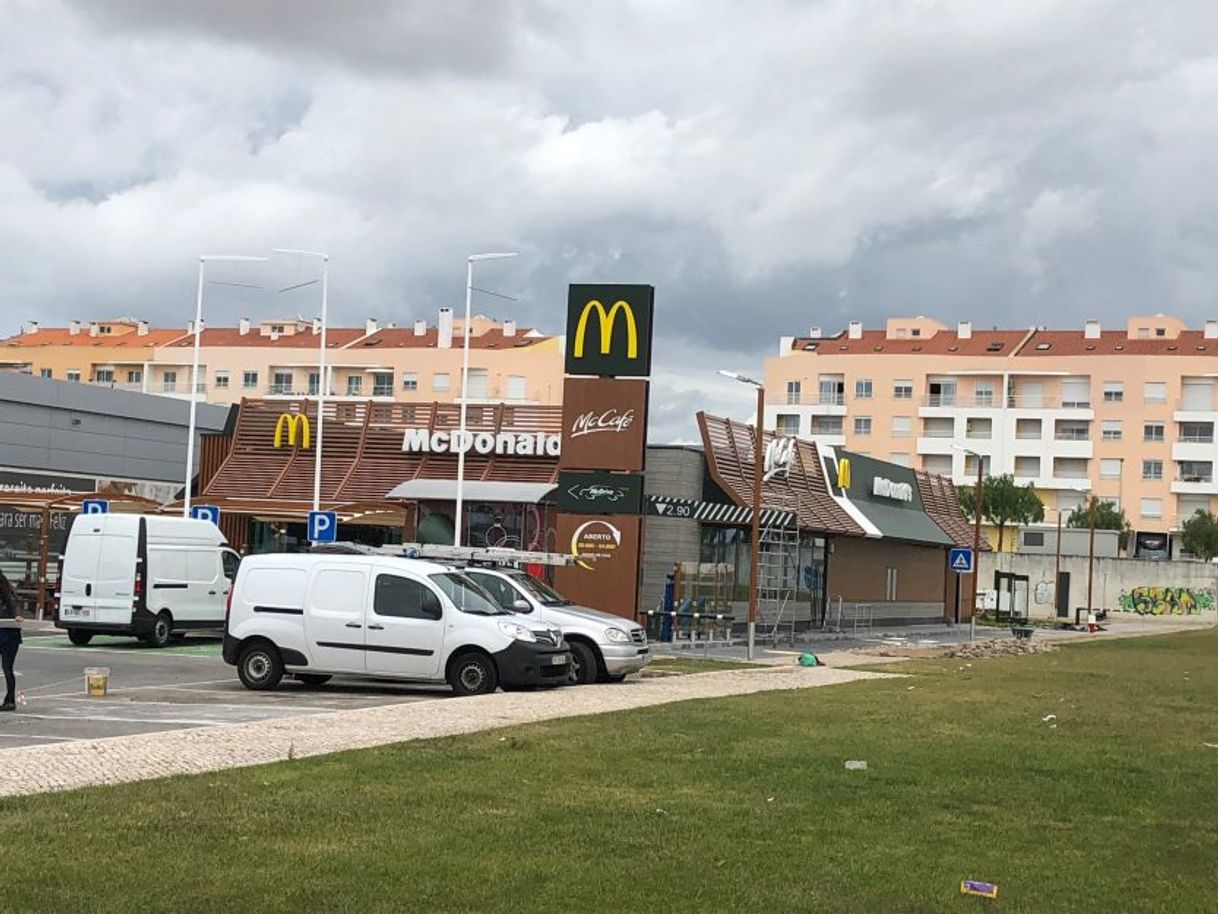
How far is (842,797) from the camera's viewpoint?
11352mm

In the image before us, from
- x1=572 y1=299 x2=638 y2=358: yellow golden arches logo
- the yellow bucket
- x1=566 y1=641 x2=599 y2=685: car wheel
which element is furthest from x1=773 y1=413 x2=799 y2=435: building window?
the yellow bucket

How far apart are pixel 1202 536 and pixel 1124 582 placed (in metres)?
13.9

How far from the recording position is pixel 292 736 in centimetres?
1491

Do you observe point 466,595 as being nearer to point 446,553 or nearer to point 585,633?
point 585,633

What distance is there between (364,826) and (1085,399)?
104 m

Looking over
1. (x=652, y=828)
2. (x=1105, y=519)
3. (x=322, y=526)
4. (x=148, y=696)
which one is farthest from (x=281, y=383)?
(x=652, y=828)

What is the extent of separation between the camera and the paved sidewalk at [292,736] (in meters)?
12.1

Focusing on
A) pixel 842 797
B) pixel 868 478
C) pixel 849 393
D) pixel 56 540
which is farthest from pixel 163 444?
pixel 849 393

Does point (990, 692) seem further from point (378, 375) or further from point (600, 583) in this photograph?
point (378, 375)

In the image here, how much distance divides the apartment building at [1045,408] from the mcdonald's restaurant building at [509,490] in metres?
59.2

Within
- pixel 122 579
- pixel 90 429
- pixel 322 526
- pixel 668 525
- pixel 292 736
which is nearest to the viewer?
pixel 292 736

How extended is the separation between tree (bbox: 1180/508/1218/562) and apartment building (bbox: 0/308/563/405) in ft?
133

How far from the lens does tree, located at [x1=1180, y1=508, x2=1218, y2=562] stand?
9879 cm

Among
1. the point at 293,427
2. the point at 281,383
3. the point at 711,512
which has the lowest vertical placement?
the point at 711,512
